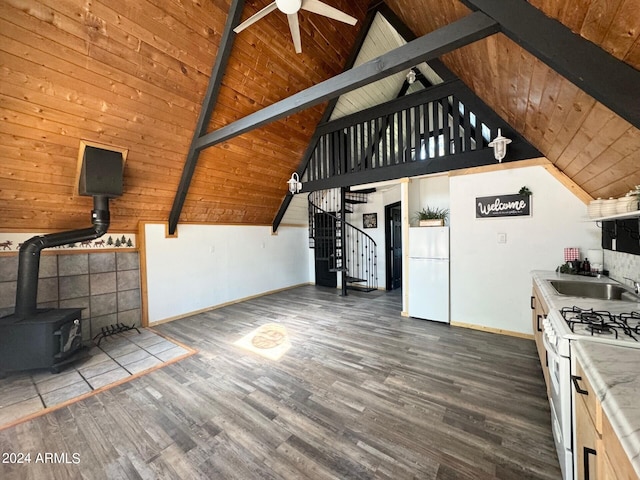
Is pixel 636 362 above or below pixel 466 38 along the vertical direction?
below

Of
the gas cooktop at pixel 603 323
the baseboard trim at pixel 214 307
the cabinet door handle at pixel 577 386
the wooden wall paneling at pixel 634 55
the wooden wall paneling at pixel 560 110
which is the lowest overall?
the baseboard trim at pixel 214 307

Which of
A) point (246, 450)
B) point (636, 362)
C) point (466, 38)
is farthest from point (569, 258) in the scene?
point (246, 450)

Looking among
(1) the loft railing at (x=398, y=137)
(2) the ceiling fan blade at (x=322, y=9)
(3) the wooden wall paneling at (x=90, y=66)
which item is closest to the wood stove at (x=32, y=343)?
(3) the wooden wall paneling at (x=90, y=66)

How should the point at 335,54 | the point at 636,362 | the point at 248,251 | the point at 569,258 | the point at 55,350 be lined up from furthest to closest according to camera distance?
the point at 248,251, the point at 335,54, the point at 569,258, the point at 55,350, the point at 636,362

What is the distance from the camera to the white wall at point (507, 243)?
2961 millimetres

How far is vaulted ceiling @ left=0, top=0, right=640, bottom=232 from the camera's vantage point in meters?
1.72

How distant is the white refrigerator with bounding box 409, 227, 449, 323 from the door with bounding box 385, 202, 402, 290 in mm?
2128

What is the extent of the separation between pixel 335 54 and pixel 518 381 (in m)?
5.12

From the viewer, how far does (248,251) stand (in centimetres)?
559

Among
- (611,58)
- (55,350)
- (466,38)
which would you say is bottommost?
(55,350)

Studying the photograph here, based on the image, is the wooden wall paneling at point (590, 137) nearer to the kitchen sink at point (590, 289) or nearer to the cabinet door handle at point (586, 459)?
the kitchen sink at point (590, 289)

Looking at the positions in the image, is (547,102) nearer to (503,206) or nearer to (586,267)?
(503,206)

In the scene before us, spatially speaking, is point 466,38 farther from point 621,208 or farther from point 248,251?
point 248,251

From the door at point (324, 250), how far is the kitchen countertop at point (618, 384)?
16.8ft
